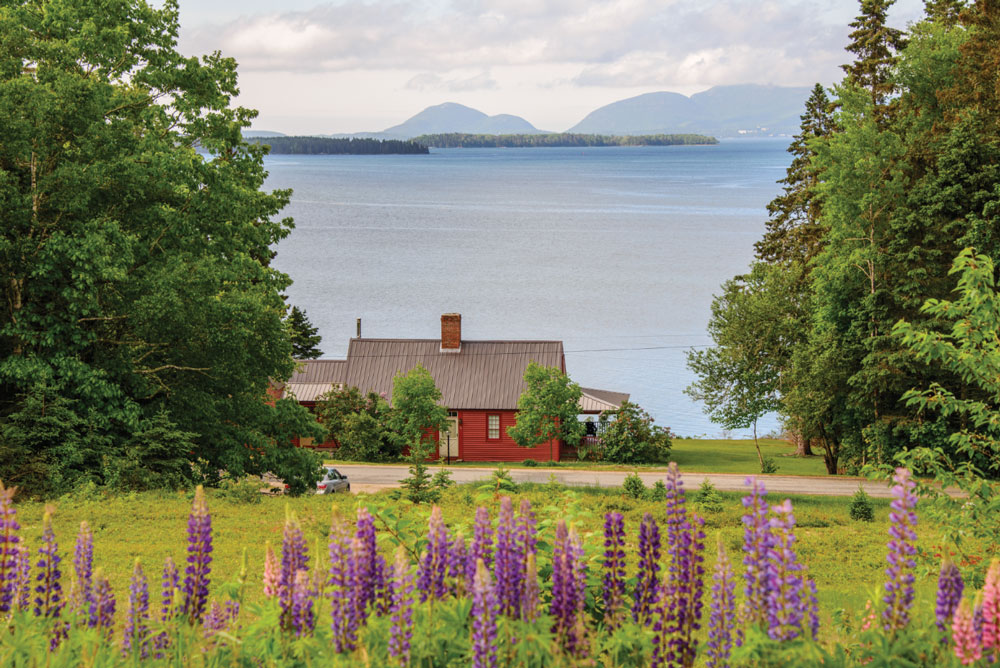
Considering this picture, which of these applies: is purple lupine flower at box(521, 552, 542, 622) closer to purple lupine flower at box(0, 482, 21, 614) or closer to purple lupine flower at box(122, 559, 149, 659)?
purple lupine flower at box(122, 559, 149, 659)

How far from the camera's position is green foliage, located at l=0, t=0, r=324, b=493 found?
18781mm

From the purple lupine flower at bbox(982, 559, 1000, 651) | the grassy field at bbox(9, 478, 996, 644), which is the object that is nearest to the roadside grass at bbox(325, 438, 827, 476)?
the grassy field at bbox(9, 478, 996, 644)

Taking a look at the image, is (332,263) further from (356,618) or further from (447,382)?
(356,618)

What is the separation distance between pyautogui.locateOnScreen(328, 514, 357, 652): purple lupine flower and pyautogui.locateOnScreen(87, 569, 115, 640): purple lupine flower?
4.08 ft

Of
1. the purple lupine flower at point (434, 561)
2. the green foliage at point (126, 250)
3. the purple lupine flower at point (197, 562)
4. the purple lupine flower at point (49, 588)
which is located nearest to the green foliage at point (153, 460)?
the green foliage at point (126, 250)

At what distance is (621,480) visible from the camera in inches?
1262

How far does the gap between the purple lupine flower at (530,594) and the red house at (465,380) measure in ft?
127

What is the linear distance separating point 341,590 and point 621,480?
2861 cm

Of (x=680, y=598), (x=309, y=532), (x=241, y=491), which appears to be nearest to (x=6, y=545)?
(x=680, y=598)

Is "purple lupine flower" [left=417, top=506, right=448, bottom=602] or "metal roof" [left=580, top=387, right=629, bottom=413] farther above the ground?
"purple lupine flower" [left=417, top=506, right=448, bottom=602]

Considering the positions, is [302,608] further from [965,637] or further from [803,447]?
[803,447]

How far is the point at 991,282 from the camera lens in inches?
443

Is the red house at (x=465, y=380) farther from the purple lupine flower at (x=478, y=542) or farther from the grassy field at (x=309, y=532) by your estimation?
the purple lupine flower at (x=478, y=542)

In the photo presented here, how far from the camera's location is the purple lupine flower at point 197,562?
4.56m
